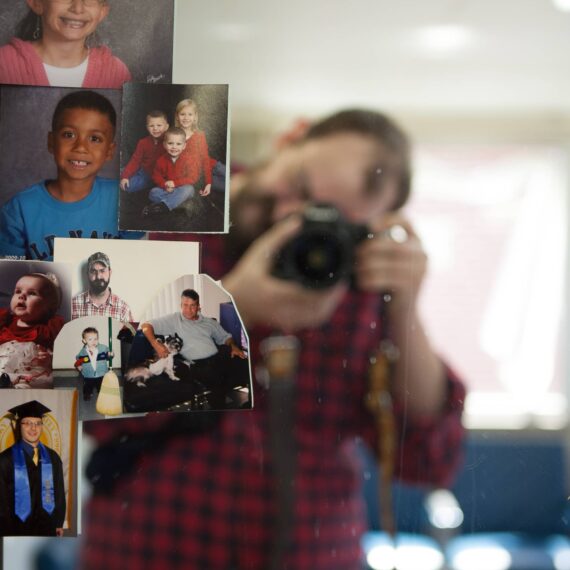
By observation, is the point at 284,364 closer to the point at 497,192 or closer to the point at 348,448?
the point at 348,448

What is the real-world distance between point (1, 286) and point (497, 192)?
529 mm

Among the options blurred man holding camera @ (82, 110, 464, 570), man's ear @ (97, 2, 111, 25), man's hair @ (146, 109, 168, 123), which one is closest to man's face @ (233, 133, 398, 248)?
blurred man holding camera @ (82, 110, 464, 570)

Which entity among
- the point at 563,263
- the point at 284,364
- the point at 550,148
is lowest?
the point at 284,364

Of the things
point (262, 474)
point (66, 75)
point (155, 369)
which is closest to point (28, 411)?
point (155, 369)

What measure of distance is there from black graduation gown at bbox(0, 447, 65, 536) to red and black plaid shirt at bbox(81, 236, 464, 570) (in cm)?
4

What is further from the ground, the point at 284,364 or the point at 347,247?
the point at 347,247

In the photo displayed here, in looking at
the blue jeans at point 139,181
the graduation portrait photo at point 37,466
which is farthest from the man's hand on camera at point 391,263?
the graduation portrait photo at point 37,466

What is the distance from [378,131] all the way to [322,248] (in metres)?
0.14

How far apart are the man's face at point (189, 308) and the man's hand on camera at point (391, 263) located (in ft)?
0.56

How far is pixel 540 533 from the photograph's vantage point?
680 millimetres

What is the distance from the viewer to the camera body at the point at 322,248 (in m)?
0.65

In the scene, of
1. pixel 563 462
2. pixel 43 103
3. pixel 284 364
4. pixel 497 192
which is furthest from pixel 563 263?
pixel 43 103

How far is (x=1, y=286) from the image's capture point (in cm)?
66

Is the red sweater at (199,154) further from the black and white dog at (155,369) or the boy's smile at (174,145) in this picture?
the black and white dog at (155,369)
